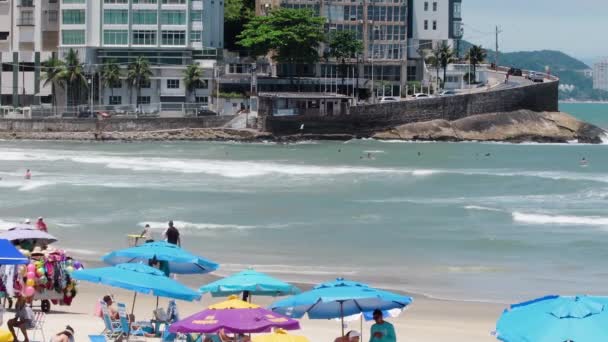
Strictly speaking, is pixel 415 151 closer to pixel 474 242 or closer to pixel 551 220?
pixel 551 220

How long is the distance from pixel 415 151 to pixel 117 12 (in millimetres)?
25124

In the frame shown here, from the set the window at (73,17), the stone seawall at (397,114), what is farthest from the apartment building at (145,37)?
the stone seawall at (397,114)

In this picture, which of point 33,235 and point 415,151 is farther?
point 415,151

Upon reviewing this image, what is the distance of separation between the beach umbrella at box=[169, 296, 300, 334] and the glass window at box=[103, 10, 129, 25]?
74709 millimetres

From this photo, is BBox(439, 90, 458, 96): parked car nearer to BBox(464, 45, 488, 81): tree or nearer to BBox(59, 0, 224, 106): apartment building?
BBox(464, 45, 488, 81): tree

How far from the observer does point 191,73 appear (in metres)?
85.7

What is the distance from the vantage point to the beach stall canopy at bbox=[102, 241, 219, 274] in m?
19.2

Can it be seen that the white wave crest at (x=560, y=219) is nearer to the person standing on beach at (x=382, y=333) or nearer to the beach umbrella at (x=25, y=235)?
the beach umbrella at (x=25, y=235)

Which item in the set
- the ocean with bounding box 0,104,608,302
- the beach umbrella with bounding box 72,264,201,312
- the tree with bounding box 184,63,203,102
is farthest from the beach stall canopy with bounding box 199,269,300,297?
the tree with bounding box 184,63,203,102

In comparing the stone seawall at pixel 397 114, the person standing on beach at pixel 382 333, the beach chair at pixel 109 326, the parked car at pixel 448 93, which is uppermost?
the parked car at pixel 448 93

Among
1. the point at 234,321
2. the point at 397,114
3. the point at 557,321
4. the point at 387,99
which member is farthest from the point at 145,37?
the point at 557,321

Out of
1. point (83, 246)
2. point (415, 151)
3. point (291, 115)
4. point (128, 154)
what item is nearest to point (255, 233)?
point (83, 246)

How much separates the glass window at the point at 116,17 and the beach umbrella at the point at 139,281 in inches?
2839

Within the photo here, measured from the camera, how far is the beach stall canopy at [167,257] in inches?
755
